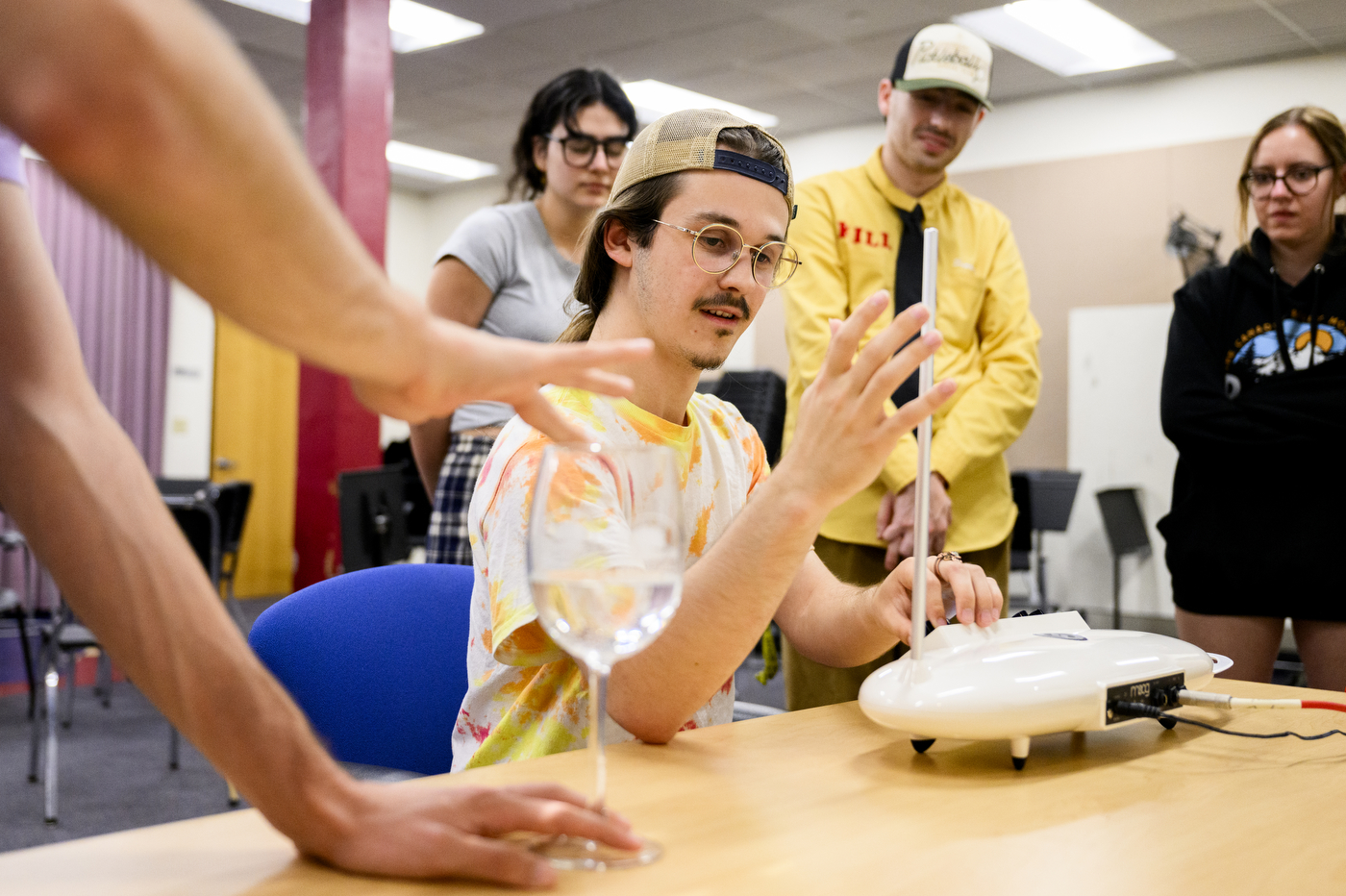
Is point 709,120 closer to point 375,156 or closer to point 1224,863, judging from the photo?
point 1224,863

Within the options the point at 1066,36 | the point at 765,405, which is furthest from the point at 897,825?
the point at 1066,36

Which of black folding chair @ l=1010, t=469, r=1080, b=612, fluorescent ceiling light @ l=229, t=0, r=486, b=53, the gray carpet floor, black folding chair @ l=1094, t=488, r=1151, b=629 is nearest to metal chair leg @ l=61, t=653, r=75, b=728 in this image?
the gray carpet floor

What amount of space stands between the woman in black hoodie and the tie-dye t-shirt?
1317 millimetres

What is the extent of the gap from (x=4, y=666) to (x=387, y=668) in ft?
16.5

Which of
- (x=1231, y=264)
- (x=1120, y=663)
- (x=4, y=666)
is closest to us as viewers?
(x=1120, y=663)

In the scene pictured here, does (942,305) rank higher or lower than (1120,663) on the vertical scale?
higher

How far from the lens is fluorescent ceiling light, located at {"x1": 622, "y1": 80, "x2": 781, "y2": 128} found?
6.82 meters

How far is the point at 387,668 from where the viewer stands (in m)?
1.24

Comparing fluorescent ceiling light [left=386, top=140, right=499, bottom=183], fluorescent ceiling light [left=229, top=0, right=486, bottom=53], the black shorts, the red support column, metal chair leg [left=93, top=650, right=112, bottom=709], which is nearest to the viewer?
the black shorts

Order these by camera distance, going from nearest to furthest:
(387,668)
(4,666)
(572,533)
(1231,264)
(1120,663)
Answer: (572,533)
(1120,663)
(387,668)
(1231,264)
(4,666)

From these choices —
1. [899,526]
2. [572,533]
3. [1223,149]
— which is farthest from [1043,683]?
[1223,149]

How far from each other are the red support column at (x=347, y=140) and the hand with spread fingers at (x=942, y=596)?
379 cm

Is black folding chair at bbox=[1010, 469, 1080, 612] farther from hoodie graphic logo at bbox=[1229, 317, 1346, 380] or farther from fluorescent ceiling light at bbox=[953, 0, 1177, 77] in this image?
hoodie graphic logo at bbox=[1229, 317, 1346, 380]

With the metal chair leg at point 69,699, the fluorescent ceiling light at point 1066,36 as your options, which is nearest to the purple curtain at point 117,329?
the metal chair leg at point 69,699
